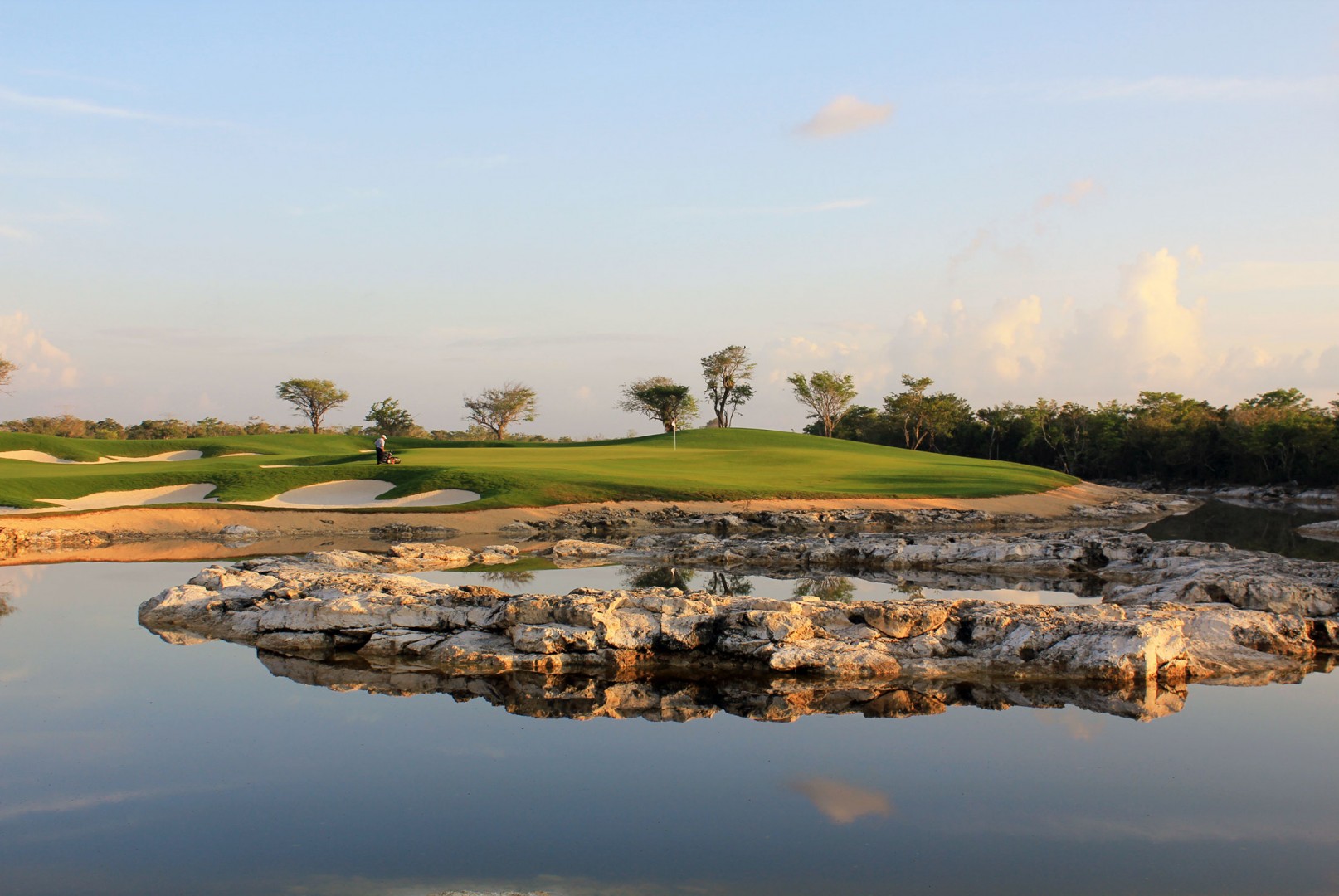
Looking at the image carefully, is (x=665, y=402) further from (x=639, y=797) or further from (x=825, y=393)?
(x=639, y=797)

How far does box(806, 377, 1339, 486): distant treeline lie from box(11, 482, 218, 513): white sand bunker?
55.3 metres

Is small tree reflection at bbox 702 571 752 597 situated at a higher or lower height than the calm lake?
lower

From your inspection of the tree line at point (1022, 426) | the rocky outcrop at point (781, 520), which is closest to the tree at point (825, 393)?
the tree line at point (1022, 426)

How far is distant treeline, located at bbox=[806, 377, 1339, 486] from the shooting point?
53.4m

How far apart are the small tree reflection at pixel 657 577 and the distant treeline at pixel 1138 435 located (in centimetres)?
4683

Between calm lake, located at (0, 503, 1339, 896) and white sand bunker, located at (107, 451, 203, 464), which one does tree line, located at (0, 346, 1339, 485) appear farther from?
calm lake, located at (0, 503, 1339, 896)

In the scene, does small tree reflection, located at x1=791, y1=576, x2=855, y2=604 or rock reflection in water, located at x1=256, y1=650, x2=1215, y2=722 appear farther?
small tree reflection, located at x1=791, y1=576, x2=855, y2=604

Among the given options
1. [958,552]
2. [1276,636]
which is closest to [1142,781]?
[1276,636]

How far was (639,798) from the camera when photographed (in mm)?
7012

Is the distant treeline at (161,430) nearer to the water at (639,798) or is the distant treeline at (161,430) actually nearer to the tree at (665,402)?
the tree at (665,402)

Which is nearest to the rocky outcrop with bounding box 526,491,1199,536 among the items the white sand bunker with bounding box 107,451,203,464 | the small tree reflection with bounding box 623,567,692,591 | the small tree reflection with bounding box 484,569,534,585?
the small tree reflection with bounding box 623,567,692,591

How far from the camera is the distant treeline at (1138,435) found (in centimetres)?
5344

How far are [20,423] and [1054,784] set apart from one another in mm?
87745

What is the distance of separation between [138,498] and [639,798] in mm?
30357
